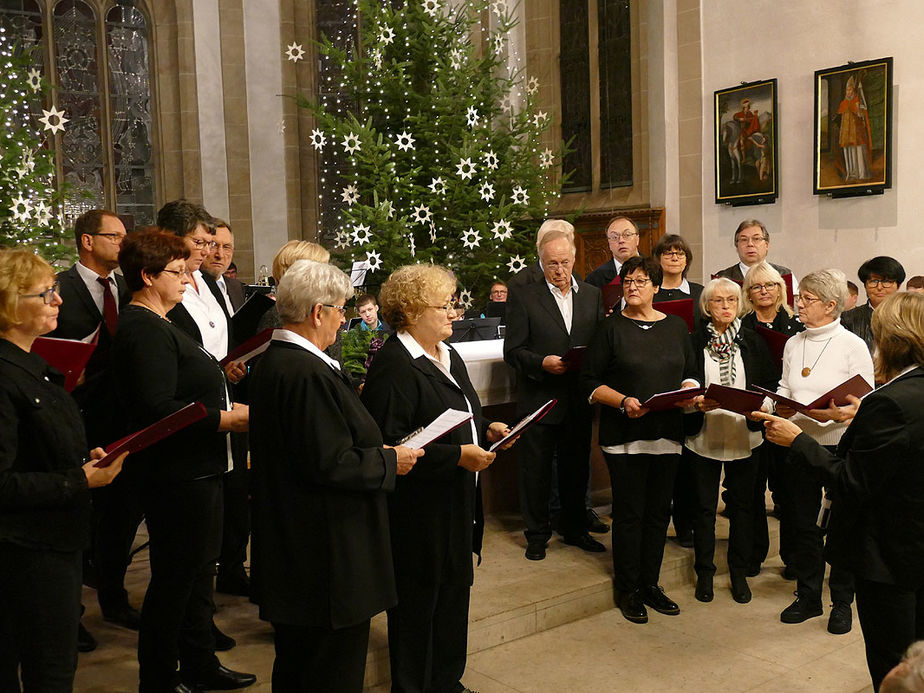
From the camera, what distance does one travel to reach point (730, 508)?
4.75 metres

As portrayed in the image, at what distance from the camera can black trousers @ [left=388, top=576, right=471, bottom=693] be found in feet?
10.7

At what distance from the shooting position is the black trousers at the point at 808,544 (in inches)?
175

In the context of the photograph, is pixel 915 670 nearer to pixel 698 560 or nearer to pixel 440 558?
pixel 440 558

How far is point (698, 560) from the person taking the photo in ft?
15.6

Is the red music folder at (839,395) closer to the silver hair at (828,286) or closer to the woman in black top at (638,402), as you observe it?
the silver hair at (828,286)

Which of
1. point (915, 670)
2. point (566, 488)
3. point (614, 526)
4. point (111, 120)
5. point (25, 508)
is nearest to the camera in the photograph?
point (915, 670)

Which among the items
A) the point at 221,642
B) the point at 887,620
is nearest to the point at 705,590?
the point at 887,620

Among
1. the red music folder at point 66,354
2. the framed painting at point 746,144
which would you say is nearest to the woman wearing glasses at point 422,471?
the red music folder at point 66,354

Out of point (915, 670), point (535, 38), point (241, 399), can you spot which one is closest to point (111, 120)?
point (535, 38)

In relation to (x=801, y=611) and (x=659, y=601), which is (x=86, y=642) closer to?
(x=659, y=601)

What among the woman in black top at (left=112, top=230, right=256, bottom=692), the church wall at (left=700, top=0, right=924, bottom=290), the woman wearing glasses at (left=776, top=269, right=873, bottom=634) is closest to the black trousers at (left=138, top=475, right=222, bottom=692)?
the woman in black top at (left=112, top=230, right=256, bottom=692)

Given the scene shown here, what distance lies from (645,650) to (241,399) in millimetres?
2256

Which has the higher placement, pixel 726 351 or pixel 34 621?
pixel 726 351

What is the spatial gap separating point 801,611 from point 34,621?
359cm
